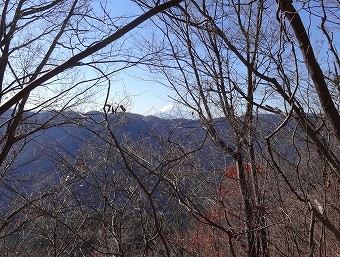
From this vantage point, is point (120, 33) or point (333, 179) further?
point (333, 179)

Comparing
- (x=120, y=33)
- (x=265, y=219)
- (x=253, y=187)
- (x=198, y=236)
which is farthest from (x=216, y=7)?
(x=198, y=236)

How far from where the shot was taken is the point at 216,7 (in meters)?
4.60

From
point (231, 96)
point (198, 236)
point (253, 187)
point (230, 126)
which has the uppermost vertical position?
point (231, 96)

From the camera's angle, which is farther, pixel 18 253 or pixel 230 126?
pixel 18 253

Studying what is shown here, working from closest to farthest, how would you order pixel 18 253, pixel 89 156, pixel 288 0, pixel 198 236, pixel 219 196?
pixel 288 0
pixel 219 196
pixel 198 236
pixel 89 156
pixel 18 253

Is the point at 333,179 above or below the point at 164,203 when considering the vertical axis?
above

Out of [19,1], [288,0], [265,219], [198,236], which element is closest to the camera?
[288,0]

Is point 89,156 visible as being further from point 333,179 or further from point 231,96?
point 333,179

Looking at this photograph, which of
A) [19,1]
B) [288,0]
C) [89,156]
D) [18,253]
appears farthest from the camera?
[18,253]

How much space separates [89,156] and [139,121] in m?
1.42

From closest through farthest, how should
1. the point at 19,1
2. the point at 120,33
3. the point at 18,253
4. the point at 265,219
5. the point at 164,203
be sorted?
the point at 120,33
the point at 265,219
the point at 19,1
the point at 164,203
the point at 18,253

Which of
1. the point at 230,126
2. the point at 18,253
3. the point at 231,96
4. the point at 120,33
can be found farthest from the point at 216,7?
the point at 18,253

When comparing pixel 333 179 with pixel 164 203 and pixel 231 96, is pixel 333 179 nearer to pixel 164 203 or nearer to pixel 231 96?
pixel 231 96

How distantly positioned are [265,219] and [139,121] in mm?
4145
